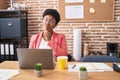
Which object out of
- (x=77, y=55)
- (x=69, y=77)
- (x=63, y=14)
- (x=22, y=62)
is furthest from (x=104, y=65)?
(x=63, y=14)

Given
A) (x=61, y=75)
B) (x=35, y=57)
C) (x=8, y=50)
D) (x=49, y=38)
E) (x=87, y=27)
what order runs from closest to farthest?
(x=61, y=75)
(x=35, y=57)
(x=49, y=38)
(x=8, y=50)
(x=87, y=27)

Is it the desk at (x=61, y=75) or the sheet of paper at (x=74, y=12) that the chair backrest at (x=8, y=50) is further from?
the desk at (x=61, y=75)

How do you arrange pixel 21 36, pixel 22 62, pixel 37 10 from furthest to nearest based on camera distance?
pixel 37 10 → pixel 21 36 → pixel 22 62

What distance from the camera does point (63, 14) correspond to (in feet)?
13.0

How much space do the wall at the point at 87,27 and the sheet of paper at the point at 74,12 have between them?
13 cm

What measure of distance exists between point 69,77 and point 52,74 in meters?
0.18

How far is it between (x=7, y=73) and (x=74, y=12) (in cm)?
229

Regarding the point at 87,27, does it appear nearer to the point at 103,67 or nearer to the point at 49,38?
the point at 49,38

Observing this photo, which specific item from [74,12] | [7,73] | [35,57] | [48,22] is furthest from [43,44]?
[74,12]

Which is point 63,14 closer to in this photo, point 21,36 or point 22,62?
point 21,36

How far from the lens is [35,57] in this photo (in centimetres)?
201

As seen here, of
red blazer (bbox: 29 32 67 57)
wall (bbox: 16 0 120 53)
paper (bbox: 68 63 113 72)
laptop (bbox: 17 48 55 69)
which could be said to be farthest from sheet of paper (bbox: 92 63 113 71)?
wall (bbox: 16 0 120 53)

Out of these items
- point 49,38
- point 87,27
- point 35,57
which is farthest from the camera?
point 87,27

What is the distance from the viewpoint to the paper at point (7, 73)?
5.91 ft
